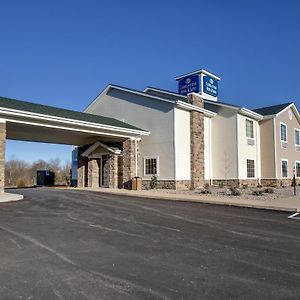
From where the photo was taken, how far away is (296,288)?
461cm

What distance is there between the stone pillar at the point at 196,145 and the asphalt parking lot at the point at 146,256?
12319mm

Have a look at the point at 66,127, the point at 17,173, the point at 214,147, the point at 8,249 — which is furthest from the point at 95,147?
the point at 17,173

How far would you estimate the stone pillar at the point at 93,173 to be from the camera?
84.9 ft

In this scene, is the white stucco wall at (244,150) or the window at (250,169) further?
the window at (250,169)

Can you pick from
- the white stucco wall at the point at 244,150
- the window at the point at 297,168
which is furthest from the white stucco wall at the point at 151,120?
Answer: the window at the point at 297,168

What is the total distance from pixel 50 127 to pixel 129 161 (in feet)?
20.7

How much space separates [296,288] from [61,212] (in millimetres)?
8416

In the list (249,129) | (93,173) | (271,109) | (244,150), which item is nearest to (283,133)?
(271,109)

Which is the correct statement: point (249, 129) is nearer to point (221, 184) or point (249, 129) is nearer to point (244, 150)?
point (244, 150)

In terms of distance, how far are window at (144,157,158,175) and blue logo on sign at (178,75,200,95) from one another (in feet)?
26.3

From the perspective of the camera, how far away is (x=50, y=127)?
1903 cm

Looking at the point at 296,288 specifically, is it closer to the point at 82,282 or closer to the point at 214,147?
the point at 82,282

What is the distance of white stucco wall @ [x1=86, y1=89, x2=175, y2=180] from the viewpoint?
22.9 metres

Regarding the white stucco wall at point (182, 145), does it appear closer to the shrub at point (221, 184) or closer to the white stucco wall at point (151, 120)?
the white stucco wall at point (151, 120)
